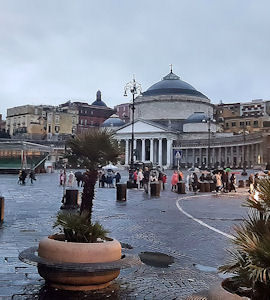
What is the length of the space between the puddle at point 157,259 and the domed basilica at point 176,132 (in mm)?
83351

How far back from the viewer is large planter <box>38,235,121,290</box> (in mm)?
5430

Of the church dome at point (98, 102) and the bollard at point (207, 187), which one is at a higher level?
the church dome at point (98, 102)

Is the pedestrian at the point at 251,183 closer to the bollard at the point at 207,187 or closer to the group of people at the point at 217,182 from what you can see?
the group of people at the point at 217,182

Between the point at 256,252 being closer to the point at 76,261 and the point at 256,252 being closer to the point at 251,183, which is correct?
the point at 76,261

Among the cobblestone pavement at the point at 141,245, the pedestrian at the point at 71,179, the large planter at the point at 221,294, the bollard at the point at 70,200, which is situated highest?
the pedestrian at the point at 71,179

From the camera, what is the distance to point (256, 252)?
3389mm

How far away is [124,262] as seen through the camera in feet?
18.6

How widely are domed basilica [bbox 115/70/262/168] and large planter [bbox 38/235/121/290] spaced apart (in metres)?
86.5

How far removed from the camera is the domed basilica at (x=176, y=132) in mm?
99625

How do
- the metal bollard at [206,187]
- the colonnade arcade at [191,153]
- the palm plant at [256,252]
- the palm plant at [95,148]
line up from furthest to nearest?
the colonnade arcade at [191,153] → the metal bollard at [206,187] → the palm plant at [95,148] → the palm plant at [256,252]

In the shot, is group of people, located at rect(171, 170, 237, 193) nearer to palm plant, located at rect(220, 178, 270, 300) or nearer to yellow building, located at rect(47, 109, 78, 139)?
palm plant, located at rect(220, 178, 270, 300)

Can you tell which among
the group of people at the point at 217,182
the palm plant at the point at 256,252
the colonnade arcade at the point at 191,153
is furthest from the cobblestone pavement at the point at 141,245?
the colonnade arcade at the point at 191,153

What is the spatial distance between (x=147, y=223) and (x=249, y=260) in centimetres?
994

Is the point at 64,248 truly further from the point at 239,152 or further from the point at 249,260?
the point at 239,152
